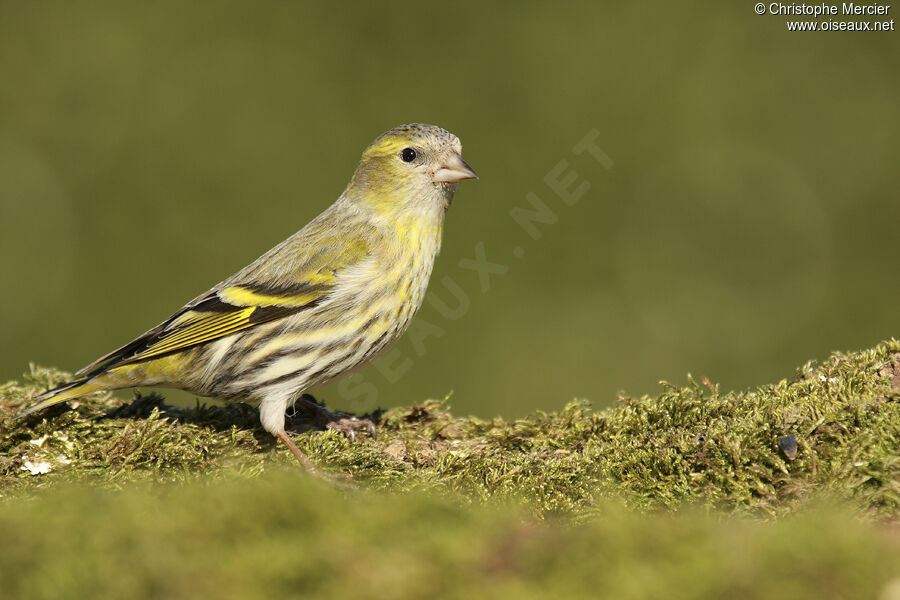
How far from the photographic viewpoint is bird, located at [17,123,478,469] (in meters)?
4.07

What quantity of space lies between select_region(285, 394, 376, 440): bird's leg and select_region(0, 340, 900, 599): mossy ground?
0.36 ft

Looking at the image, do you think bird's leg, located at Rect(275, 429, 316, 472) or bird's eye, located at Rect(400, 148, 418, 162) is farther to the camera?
bird's eye, located at Rect(400, 148, 418, 162)

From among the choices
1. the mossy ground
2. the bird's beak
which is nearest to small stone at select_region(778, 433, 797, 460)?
the mossy ground

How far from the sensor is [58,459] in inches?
126

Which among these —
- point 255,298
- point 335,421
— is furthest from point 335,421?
point 255,298

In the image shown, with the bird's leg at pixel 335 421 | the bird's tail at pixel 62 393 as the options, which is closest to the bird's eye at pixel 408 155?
the bird's leg at pixel 335 421

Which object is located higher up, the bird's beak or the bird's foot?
the bird's beak

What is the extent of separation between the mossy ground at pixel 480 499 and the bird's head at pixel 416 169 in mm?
1339

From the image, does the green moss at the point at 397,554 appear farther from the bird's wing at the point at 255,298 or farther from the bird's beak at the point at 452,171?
the bird's beak at the point at 452,171

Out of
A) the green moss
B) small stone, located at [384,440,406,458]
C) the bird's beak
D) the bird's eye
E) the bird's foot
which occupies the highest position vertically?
the bird's eye

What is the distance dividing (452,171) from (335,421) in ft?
5.34

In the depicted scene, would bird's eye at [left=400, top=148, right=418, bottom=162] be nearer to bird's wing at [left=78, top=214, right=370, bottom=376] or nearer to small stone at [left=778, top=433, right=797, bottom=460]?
bird's wing at [left=78, top=214, right=370, bottom=376]

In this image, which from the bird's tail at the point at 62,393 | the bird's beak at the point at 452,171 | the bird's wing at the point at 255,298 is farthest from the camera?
the bird's beak at the point at 452,171

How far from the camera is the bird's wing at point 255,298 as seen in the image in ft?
13.7
